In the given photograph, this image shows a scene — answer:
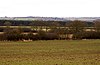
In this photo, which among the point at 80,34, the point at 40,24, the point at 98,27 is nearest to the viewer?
the point at 80,34

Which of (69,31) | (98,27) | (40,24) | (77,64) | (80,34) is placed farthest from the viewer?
(40,24)

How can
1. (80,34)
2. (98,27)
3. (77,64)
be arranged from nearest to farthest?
(77,64)
(80,34)
(98,27)

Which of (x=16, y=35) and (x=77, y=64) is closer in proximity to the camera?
(x=77, y=64)

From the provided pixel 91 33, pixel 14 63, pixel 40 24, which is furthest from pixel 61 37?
pixel 14 63

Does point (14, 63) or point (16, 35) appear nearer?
point (14, 63)

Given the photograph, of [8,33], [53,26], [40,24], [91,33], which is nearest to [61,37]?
[91,33]

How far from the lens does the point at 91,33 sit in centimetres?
7712

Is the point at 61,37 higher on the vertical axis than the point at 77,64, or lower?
lower

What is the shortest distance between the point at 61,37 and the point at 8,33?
1365 centimetres

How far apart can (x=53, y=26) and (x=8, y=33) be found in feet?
89.8

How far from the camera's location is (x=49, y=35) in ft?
243

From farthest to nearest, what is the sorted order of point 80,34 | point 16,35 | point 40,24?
1. point 40,24
2. point 80,34
3. point 16,35

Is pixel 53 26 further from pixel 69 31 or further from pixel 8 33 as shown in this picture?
pixel 8 33

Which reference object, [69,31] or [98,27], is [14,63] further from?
[98,27]
